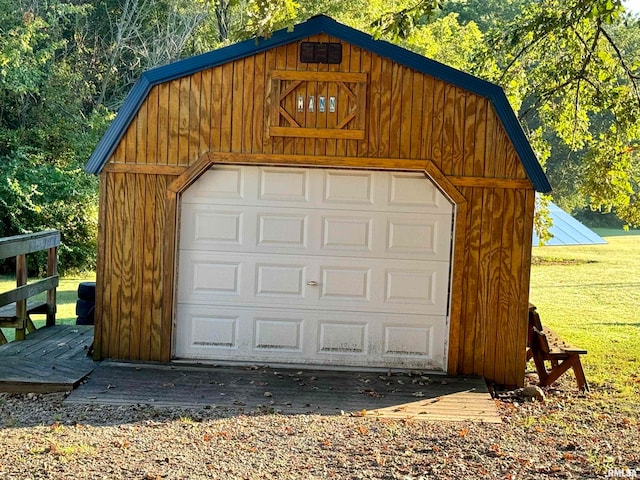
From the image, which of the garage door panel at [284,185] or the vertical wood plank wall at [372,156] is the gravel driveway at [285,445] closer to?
the vertical wood plank wall at [372,156]

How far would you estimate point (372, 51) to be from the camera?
29.9 feet

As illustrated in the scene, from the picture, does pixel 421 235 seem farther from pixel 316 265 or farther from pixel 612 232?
pixel 612 232

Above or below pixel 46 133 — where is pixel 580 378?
below

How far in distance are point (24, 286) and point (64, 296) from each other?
8612 millimetres

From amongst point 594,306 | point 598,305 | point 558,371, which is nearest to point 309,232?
point 558,371

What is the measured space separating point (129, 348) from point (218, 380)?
1.20 meters

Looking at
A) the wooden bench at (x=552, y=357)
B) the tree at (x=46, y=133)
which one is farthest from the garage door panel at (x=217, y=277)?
the tree at (x=46, y=133)

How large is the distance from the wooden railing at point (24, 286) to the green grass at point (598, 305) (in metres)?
6.69

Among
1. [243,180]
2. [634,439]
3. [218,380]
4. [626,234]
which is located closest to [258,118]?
[243,180]

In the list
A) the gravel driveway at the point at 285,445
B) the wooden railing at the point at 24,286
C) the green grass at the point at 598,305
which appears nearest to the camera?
the gravel driveway at the point at 285,445

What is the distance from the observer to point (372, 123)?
9.17 meters

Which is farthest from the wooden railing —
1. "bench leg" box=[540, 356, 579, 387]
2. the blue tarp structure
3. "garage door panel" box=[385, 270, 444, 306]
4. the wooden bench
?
the blue tarp structure

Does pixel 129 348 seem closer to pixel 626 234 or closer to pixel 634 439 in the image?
pixel 634 439

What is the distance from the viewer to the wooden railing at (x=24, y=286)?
9.61 metres
